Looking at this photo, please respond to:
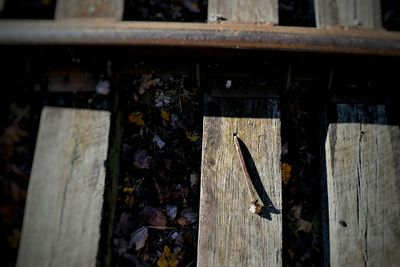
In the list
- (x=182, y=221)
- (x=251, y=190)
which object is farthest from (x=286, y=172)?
(x=182, y=221)

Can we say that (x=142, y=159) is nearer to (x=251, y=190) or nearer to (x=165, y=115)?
(x=165, y=115)

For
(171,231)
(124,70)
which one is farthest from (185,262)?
(124,70)

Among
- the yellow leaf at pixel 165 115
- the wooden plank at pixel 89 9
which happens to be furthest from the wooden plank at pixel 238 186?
the wooden plank at pixel 89 9

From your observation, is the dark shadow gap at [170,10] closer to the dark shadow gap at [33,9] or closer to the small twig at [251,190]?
the dark shadow gap at [33,9]

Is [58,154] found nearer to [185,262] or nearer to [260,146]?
[185,262]

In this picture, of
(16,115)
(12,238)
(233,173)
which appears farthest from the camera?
(16,115)

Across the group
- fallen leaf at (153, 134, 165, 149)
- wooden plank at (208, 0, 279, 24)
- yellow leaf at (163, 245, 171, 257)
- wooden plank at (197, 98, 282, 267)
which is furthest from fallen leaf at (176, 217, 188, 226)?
wooden plank at (208, 0, 279, 24)

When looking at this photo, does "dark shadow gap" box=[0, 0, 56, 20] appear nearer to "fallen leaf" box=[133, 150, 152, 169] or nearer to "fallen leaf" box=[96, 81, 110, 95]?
"fallen leaf" box=[96, 81, 110, 95]
